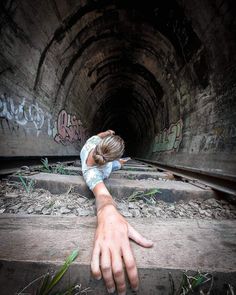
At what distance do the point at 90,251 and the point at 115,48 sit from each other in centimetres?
860

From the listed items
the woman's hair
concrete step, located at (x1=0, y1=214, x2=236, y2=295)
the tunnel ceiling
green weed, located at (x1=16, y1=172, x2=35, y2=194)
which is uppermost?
the tunnel ceiling

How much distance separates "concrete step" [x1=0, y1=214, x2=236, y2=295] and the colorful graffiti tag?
2746 mm

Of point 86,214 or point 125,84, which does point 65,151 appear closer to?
point 86,214

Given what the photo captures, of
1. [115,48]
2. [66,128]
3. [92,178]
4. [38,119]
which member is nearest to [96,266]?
[92,178]

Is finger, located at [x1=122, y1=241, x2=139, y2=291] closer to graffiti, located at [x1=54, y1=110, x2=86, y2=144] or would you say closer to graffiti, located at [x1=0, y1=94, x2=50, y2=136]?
graffiti, located at [x1=0, y1=94, x2=50, y2=136]

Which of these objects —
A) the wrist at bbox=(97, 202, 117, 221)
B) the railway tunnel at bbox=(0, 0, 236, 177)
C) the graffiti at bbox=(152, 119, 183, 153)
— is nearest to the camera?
the wrist at bbox=(97, 202, 117, 221)

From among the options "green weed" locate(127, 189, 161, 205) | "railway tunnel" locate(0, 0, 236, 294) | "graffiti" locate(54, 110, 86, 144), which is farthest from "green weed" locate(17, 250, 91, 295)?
"graffiti" locate(54, 110, 86, 144)

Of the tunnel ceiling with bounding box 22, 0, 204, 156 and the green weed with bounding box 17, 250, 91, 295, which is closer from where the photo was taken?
the green weed with bounding box 17, 250, 91, 295

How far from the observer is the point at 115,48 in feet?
26.9

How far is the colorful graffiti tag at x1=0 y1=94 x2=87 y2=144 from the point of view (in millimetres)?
3727

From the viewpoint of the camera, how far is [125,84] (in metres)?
11.9

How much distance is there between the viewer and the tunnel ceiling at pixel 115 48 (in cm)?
520

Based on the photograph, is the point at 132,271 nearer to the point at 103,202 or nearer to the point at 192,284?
the point at 192,284

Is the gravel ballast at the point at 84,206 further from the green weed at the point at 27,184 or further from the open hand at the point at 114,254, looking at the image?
the open hand at the point at 114,254
